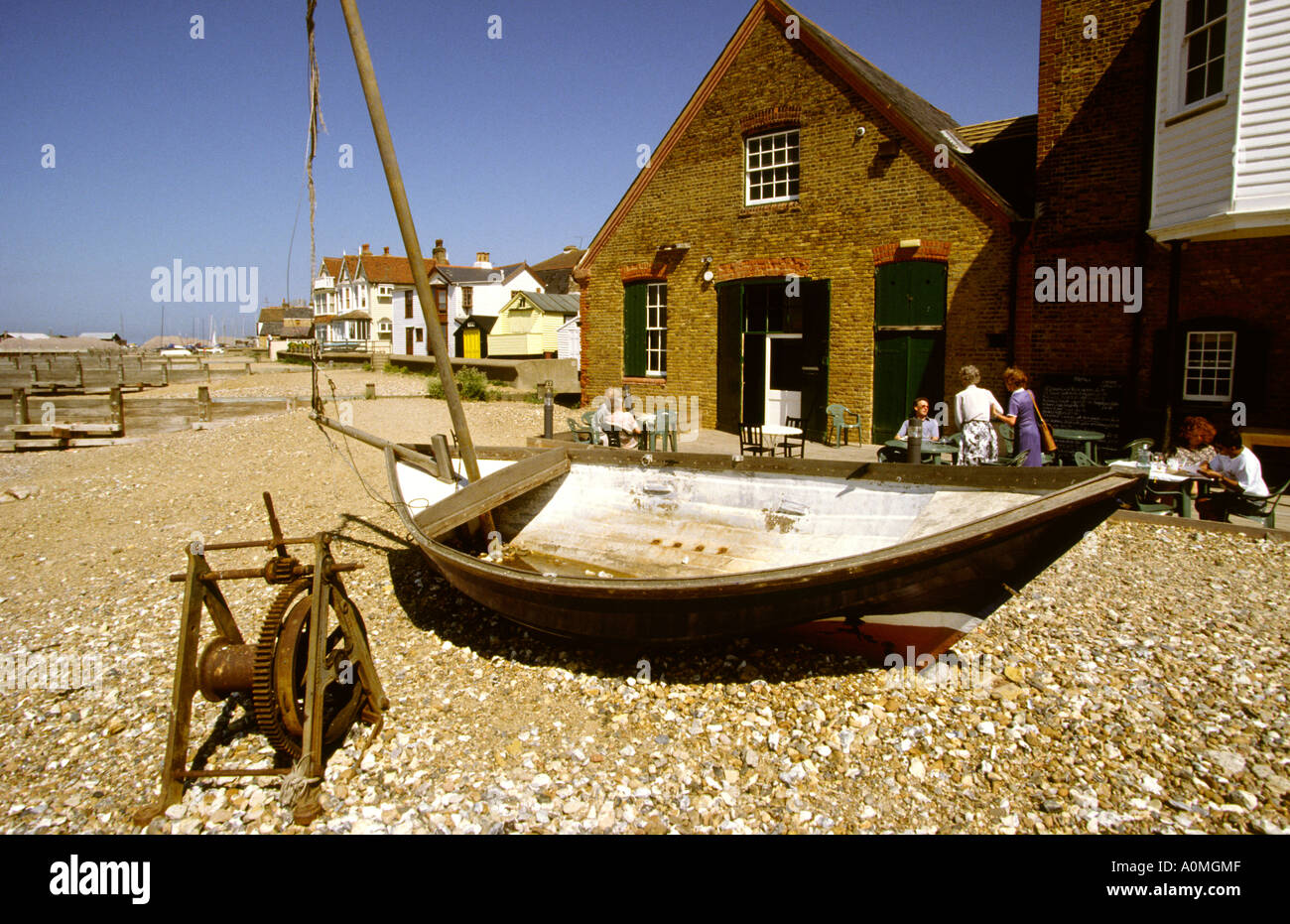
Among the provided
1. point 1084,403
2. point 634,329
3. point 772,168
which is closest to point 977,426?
point 1084,403

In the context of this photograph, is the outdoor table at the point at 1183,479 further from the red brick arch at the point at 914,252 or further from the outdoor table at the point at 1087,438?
the red brick arch at the point at 914,252

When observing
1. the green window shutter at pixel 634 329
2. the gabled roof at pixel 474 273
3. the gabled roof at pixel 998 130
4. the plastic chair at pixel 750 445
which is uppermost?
the gabled roof at pixel 474 273

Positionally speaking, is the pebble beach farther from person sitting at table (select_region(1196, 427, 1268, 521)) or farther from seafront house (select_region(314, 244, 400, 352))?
seafront house (select_region(314, 244, 400, 352))

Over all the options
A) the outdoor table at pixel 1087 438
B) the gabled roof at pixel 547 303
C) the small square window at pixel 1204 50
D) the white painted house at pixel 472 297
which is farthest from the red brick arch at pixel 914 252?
the white painted house at pixel 472 297

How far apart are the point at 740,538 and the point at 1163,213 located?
905 centimetres

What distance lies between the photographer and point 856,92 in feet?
46.1

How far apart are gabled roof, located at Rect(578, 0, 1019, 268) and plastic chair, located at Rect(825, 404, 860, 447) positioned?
166 inches

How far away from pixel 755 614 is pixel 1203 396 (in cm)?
1033

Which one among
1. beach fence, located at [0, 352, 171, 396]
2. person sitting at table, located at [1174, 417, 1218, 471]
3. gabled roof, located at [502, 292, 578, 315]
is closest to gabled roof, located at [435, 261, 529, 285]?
gabled roof, located at [502, 292, 578, 315]

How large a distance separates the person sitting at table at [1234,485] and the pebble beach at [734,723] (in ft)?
1.52

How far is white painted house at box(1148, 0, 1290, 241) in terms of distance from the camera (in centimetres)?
933

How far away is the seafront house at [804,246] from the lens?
13125 mm

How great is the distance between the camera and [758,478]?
6754 mm
